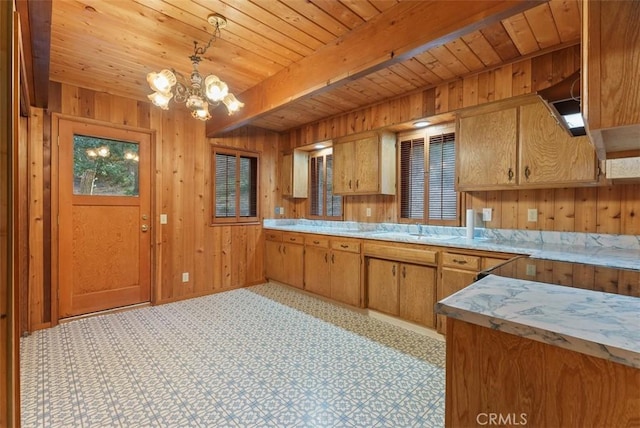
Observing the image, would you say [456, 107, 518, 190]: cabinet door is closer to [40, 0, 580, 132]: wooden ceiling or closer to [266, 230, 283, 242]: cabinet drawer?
[40, 0, 580, 132]: wooden ceiling

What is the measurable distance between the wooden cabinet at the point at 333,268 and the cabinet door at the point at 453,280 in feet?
3.30

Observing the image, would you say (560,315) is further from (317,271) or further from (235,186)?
(235,186)

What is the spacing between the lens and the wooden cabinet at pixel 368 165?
12.4ft

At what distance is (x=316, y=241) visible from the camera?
409cm

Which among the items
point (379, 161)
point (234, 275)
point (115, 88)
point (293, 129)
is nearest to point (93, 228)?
point (115, 88)

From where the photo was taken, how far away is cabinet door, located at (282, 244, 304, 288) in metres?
4.31

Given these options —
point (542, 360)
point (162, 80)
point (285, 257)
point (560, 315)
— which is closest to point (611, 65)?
point (560, 315)

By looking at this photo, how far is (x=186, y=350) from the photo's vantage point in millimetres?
2637

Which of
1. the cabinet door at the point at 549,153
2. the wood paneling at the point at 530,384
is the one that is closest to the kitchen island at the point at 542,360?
the wood paneling at the point at 530,384

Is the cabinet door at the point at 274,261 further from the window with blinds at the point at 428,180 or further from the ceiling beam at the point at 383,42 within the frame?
the ceiling beam at the point at 383,42

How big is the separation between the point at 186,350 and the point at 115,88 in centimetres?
296

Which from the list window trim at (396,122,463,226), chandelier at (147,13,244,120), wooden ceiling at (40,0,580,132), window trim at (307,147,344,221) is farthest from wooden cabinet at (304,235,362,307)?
chandelier at (147,13,244,120)

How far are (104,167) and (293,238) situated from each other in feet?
8.16

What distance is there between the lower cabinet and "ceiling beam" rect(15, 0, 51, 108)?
3248 mm
